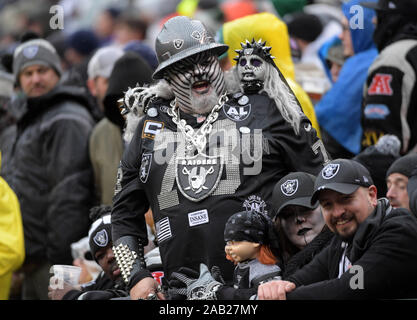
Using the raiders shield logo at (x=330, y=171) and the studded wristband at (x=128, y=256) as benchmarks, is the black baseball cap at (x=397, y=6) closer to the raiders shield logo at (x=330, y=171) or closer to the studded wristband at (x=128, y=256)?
the studded wristband at (x=128, y=256)

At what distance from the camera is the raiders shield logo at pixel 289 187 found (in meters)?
6.36

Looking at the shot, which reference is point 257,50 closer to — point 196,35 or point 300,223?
point 196,35

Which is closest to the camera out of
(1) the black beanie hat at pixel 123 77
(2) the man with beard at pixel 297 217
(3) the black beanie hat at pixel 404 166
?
(2) the man with beard at pixel 297 217

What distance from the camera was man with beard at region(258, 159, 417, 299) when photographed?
5523 millimetres

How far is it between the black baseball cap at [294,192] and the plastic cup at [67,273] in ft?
7.44

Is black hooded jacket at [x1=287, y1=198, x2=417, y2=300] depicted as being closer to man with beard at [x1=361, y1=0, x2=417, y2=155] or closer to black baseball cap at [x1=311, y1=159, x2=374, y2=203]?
black baseball cap at [x1=311, y1=159, x2=374, y2=203]

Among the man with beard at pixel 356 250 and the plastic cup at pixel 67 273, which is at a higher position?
the man with beard at pixel 356 250

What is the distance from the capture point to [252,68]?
694 centimetres

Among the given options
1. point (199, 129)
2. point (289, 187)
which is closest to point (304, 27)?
point (199, 129)

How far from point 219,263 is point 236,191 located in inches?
17.7

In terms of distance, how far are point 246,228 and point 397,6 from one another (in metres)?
3.45

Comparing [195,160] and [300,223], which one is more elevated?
[195,160]

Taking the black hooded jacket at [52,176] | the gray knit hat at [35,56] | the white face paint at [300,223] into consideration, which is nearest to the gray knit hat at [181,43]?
the white face paint at [300,223]

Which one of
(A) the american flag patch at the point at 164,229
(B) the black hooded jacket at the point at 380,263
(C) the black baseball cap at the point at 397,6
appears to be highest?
(C) the black baseball cap at the point at 397,6
